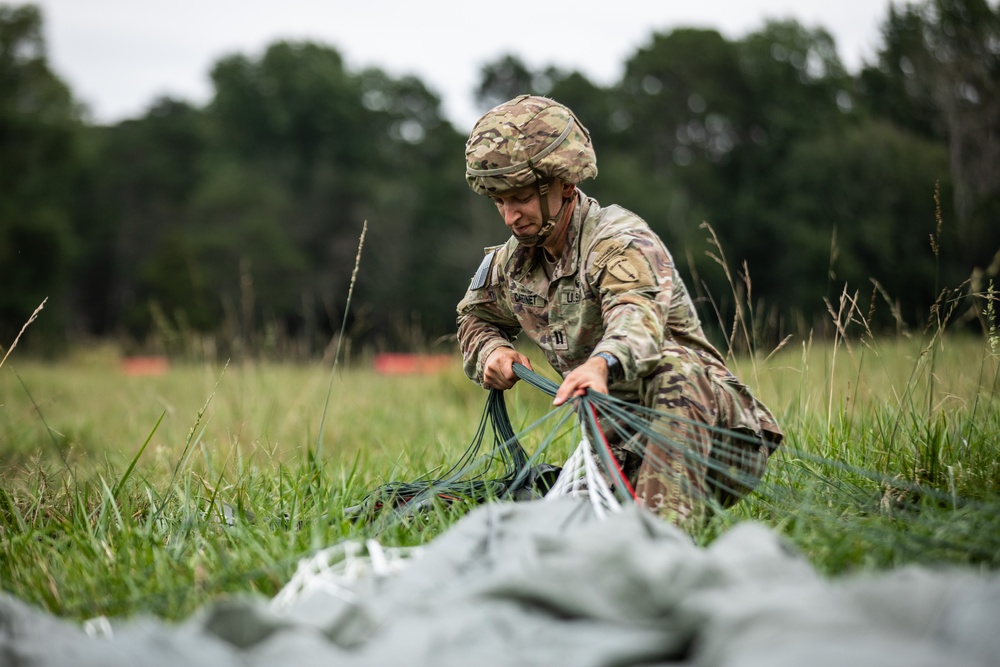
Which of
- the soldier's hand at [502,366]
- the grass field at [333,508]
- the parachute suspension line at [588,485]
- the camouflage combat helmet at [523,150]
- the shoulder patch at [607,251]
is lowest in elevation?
the grass field at [333,508]

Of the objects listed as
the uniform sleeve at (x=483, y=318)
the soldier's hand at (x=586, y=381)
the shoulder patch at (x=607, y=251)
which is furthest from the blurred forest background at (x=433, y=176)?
the soldier's hand at (x=586, y=381)

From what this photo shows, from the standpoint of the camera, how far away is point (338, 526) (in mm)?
2766

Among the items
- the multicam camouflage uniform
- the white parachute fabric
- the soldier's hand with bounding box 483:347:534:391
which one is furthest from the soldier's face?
the white parachute fabric

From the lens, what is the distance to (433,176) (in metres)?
38.1

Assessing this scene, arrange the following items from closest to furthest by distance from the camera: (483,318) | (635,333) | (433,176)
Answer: (635,333), (483,318), (433,176)

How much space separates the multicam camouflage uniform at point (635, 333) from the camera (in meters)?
2.79

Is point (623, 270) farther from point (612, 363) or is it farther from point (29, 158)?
point (29, 158)

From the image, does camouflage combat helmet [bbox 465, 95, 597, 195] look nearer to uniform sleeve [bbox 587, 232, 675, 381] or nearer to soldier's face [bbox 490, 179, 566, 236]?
soldier's face [bbox 490, 179, 566, 236]

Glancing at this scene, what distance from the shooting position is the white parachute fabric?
1672 mm

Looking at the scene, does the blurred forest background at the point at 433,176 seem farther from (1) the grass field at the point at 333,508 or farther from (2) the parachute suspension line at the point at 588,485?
(2) the parachute suspension line at the point at 588,485

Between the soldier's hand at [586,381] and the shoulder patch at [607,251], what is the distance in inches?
18.6

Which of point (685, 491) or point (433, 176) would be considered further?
point (433, 176)

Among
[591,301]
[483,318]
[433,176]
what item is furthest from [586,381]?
[433,176]

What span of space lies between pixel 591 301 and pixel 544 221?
Answer: 32 centimetres
